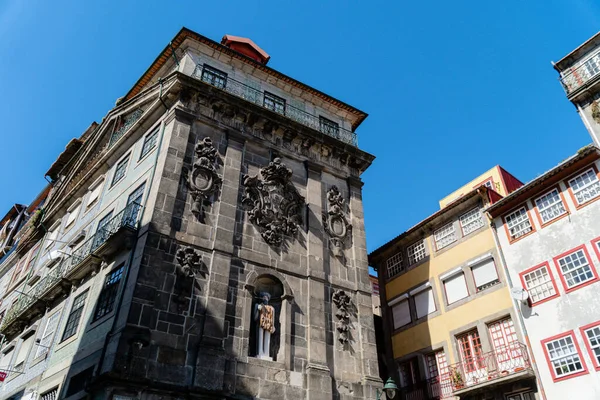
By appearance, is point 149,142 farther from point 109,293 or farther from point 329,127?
point 329,127

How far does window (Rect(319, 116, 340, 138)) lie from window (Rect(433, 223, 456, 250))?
22.9 feet

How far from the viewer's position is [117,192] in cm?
1991

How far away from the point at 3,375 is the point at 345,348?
14.6 metres

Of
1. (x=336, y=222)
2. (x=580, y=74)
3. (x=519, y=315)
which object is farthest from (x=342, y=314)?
(x=580, y=74)

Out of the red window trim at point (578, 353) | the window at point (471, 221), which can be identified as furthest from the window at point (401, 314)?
the red window trim at point (578, 353)

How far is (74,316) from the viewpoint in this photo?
1720 cm

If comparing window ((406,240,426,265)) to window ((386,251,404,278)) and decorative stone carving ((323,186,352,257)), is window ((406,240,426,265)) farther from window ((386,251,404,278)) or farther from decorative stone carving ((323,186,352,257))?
decorative stone carving ((323,186,352,257))

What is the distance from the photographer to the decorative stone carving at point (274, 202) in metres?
17.8

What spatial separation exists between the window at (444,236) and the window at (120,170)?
1502cm

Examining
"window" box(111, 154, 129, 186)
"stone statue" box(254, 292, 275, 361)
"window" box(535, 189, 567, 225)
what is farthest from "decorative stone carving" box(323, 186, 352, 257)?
"window" box(111, 154, 129, 186)

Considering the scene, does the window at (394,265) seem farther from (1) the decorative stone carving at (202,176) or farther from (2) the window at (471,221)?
(1) the decorative stone carving at (202,176)

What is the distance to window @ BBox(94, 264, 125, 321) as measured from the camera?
49.4 feet

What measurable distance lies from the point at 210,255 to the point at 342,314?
18.0 feet

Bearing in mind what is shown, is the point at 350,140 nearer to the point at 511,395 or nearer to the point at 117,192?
the point at 117,192
